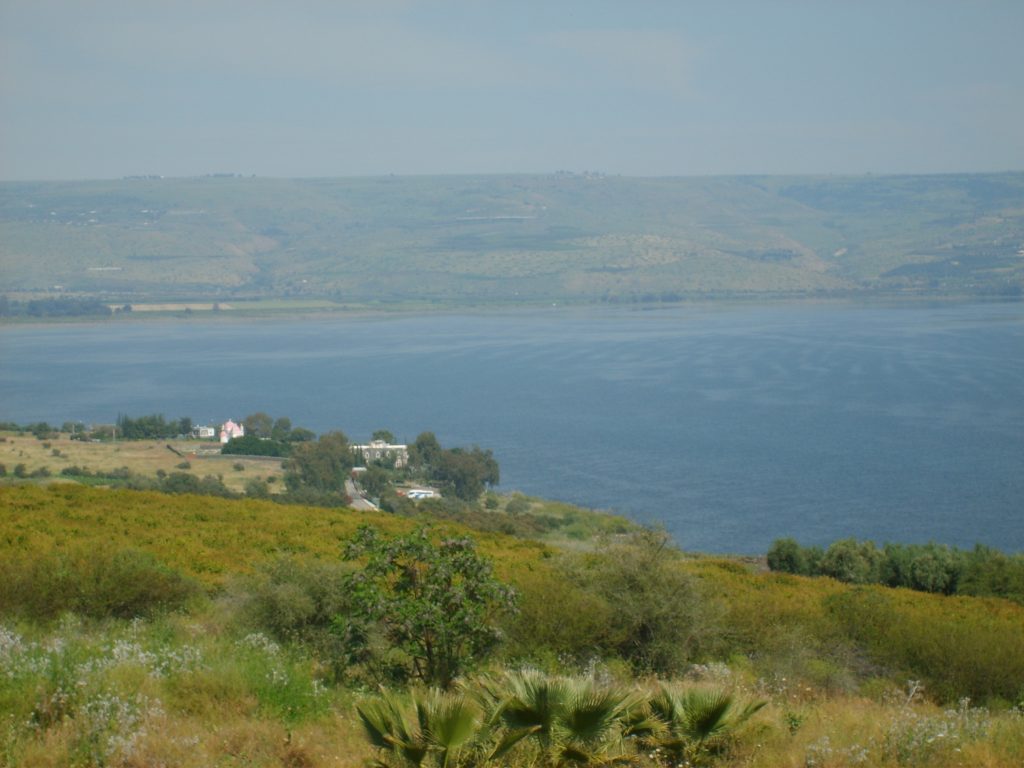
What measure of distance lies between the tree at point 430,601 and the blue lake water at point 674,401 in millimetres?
27382

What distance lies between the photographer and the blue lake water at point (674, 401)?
4366 centimetres

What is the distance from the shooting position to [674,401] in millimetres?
71188

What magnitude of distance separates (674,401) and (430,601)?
64.4 metres

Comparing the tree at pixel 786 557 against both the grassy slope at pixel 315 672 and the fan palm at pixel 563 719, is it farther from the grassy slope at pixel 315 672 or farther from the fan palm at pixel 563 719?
the fan palm at pixel 563 719

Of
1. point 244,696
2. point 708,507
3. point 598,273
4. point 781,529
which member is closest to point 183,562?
point 244,696

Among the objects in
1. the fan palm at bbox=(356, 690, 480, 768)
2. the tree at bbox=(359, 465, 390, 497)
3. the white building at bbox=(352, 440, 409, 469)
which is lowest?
the white building at bbox=(352, 440, 409, 469)

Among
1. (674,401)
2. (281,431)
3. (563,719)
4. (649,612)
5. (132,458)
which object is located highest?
(563,719)

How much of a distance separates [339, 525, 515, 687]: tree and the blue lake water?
27.4 metres


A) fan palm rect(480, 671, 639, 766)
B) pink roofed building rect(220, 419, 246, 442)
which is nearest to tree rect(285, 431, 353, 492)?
pink roofed building rect(220, 419, 246, 442)

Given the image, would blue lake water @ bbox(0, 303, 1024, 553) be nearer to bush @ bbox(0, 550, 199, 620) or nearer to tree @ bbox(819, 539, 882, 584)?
tree @ bbox(819, 539, 882, 584)

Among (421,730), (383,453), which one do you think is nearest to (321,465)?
(383,453)

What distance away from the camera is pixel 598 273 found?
191 m

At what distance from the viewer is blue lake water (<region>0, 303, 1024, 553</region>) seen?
43656mm

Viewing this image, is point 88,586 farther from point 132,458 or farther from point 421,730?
point 132,458
